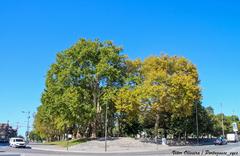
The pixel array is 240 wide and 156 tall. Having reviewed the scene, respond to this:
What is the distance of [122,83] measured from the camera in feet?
222

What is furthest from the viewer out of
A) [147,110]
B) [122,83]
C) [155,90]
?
[122,83]

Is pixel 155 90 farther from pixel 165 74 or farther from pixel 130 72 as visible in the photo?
pixel 130 72

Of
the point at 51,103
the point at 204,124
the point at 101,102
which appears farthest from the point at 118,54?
the point at 204,124

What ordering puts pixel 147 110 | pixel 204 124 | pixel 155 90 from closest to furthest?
1. pixel 155 90
2. pixel 147 110
3. pixel 204 124

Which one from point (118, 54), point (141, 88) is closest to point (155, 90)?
point (141, 88)

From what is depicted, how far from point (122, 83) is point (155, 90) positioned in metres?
9.71

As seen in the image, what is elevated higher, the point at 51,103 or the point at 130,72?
the point at 130,72

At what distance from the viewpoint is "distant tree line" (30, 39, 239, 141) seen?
61188 millimetres

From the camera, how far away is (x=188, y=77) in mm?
63531

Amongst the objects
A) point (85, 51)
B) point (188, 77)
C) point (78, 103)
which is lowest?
point (78, 103)

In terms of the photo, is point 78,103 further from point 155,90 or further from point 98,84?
point 155,90

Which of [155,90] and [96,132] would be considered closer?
[155,90]

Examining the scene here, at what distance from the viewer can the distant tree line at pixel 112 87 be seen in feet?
201

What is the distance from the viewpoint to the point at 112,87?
66312mm
